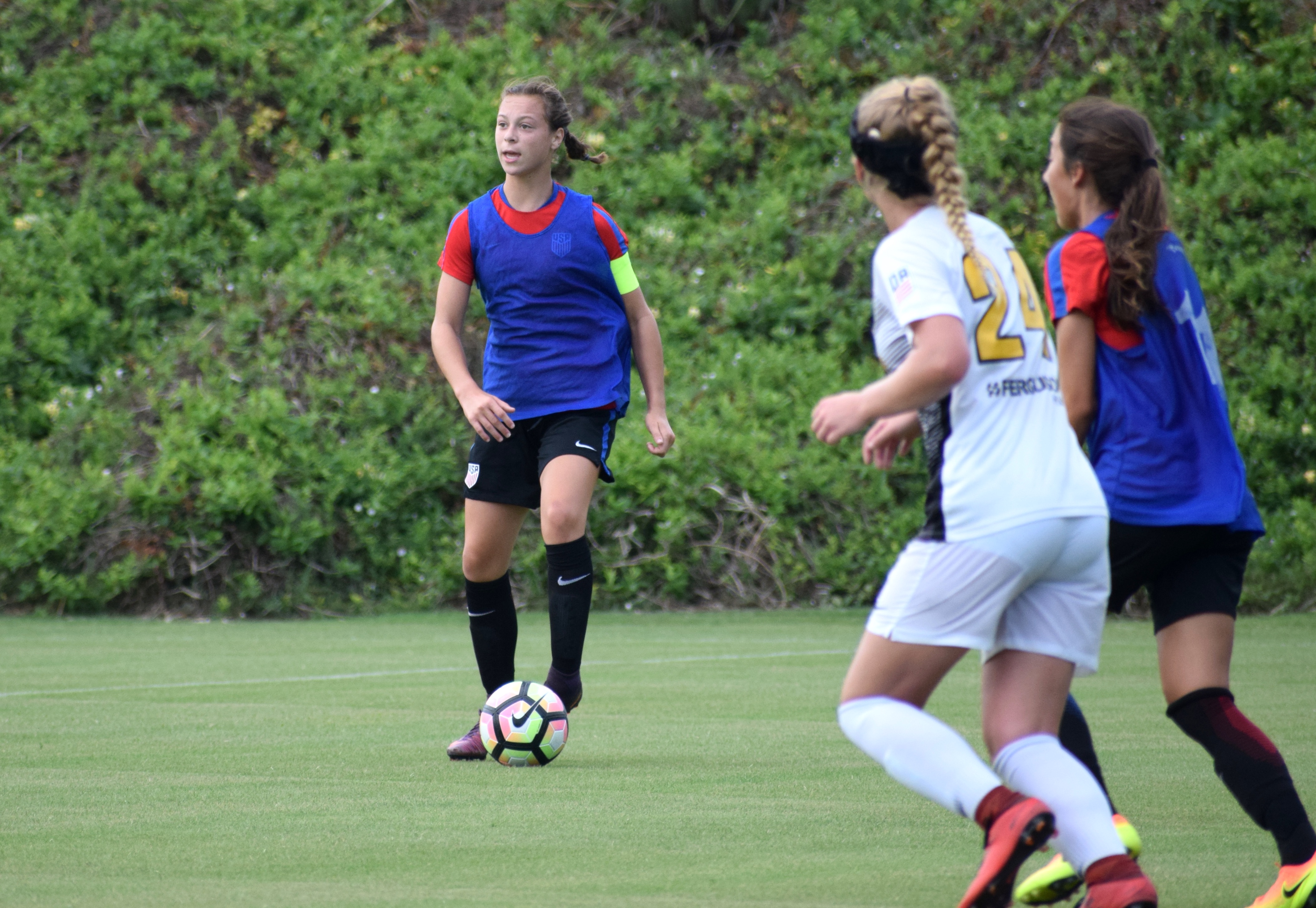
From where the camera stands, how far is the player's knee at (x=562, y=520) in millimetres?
5645

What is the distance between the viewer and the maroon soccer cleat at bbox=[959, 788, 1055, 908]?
2787 millimetres

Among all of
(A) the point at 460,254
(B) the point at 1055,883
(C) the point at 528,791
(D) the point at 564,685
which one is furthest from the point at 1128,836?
(A) the point at 460,254

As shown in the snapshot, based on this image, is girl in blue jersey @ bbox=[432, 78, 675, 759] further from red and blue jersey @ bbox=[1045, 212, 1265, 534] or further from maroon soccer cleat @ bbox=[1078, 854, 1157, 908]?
maroon soccer cleat @ bbox=[1078, 854, 1157, 908]

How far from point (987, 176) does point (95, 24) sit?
956 centimetres

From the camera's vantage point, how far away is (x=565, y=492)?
5.63 m

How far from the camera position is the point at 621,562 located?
1224 cm

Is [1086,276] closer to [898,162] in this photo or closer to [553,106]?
[898,162]

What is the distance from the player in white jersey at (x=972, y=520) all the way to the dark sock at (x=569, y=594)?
2681 millimetres

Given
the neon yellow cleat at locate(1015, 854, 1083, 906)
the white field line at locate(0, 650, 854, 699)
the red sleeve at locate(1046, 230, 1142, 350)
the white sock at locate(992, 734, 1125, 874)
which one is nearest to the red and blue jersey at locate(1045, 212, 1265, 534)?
the red sleeve at locate(1046, 230, 1142, 350)

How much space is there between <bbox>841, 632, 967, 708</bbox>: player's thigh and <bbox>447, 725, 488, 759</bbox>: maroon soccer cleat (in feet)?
8.66

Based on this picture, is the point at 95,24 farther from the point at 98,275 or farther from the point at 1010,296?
the point at 1010,296

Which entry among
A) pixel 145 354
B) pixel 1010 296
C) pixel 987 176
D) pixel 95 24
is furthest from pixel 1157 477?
pixel 95 24

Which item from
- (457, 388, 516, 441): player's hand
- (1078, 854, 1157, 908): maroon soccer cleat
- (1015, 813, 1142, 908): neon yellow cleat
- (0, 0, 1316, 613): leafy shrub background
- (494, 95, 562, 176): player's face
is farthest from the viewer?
(0, 0, 1316, 613): leafy shrub background

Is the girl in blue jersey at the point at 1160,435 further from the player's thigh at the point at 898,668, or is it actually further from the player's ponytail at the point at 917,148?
the player's thigh at the point at 898,668
